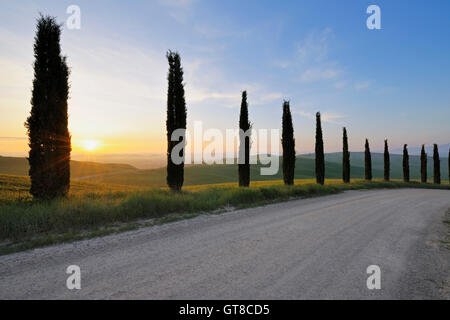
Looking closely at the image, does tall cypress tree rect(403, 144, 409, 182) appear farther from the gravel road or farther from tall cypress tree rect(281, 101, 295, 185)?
the gravel road

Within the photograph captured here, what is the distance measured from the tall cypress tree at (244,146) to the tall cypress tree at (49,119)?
15214 mm

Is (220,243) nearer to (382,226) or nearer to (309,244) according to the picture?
(309,244)

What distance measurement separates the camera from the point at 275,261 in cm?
450

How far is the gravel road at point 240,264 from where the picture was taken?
335 cm

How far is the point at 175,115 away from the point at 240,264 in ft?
55.7

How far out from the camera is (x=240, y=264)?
14.2 ft

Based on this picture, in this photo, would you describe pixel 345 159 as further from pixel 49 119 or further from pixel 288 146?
pixel 49 119

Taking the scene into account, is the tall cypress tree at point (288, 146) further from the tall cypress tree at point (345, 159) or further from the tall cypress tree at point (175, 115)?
the tall cypress tree at point (345, 159)

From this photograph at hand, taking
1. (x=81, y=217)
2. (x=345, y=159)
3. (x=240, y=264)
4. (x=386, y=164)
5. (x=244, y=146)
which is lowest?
(x=240, y=264)

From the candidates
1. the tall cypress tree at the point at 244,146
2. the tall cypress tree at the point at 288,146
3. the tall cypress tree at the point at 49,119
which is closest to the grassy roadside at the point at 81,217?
the tall cypress tree at the point at 49,119

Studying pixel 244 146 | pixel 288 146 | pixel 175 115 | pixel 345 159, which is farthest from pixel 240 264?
pixel 345 159

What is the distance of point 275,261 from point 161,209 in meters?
6.35
